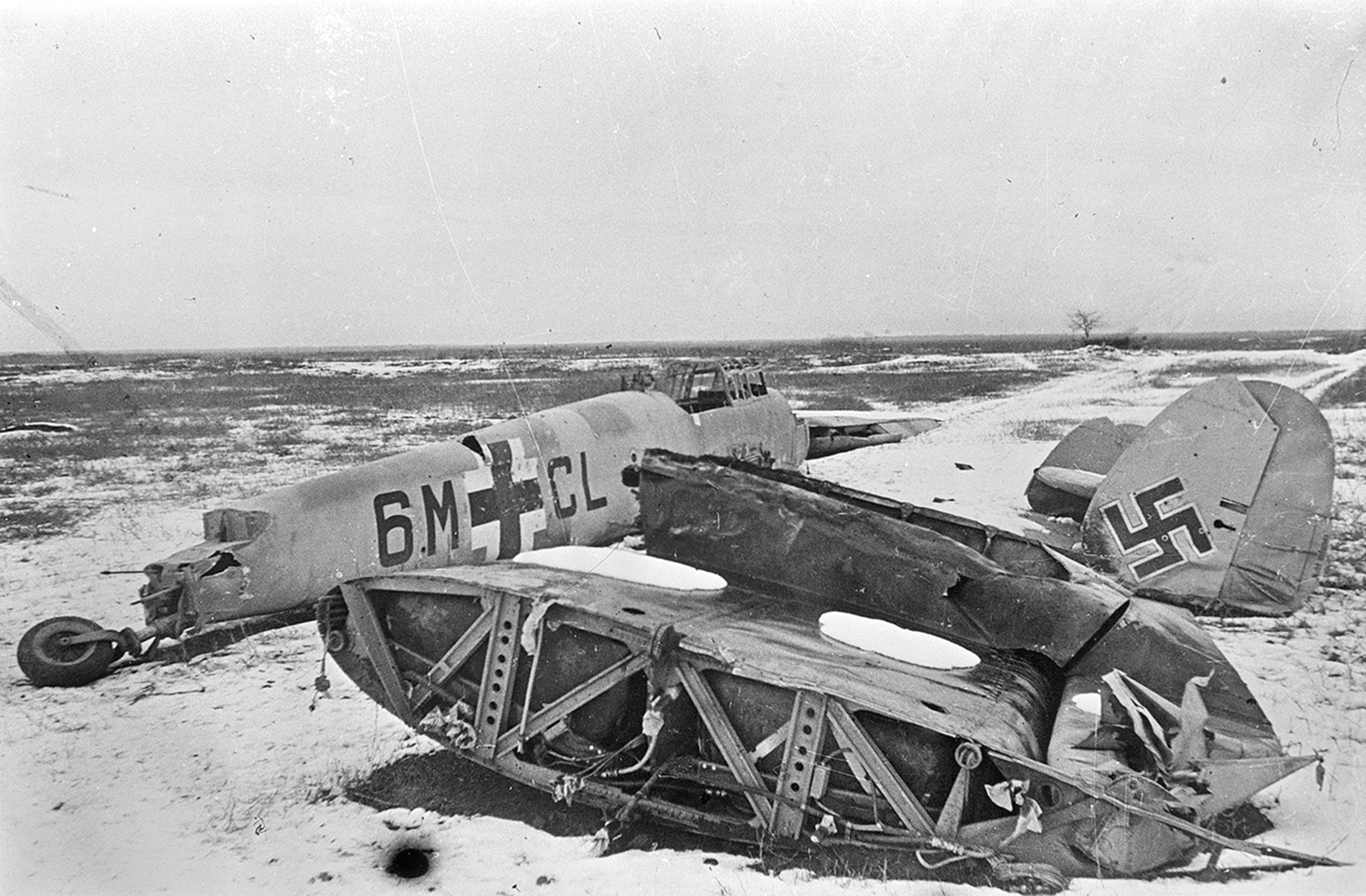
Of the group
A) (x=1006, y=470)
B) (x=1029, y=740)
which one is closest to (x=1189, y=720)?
(x=1029, y=740)

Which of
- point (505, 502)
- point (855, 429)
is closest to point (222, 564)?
point (505, 502)

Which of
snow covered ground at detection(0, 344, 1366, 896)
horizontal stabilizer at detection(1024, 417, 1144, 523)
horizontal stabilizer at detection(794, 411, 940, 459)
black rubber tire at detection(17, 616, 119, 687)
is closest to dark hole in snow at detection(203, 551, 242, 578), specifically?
snow covered ground at detection(0, 344, 1366, 896)

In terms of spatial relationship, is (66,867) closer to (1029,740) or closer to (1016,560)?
(1029,740)

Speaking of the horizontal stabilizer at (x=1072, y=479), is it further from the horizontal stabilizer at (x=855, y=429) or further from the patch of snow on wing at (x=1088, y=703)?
the patch of snow on wing at (x=1088, y=703)

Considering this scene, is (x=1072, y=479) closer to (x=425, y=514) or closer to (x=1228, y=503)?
(x=1228, y=503)

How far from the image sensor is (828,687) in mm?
3756

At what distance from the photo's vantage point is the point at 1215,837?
304 centimetres

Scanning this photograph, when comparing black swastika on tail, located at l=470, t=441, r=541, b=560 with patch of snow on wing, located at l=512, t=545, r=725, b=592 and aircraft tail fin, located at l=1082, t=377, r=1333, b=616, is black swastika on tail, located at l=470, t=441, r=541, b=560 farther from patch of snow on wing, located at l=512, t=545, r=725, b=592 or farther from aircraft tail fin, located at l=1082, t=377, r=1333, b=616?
aircraft tail fin, located at l=1082, t=377, r=1333, b=616

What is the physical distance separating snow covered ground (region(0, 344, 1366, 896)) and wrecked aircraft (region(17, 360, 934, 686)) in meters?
0.52

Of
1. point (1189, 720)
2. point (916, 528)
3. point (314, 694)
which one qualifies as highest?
point (916, 528)

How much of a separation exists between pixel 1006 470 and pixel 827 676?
39.7 feet

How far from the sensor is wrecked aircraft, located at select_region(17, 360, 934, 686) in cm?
530

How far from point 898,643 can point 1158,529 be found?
3704mm

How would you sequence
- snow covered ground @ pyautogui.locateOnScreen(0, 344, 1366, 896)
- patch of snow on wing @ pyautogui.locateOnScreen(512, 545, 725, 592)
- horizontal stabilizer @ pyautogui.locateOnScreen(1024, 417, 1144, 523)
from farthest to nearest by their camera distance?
horizontal stabilizer @ pyautogui.locateOnScreen(1024, 417, 1144, 523), patch of snow on wing @ pyautogui.locateOnScreen(512, 545, 725, 592), snow covered ground @ pyautogui.locateOnScreen(0, 344, 1366, 896)
